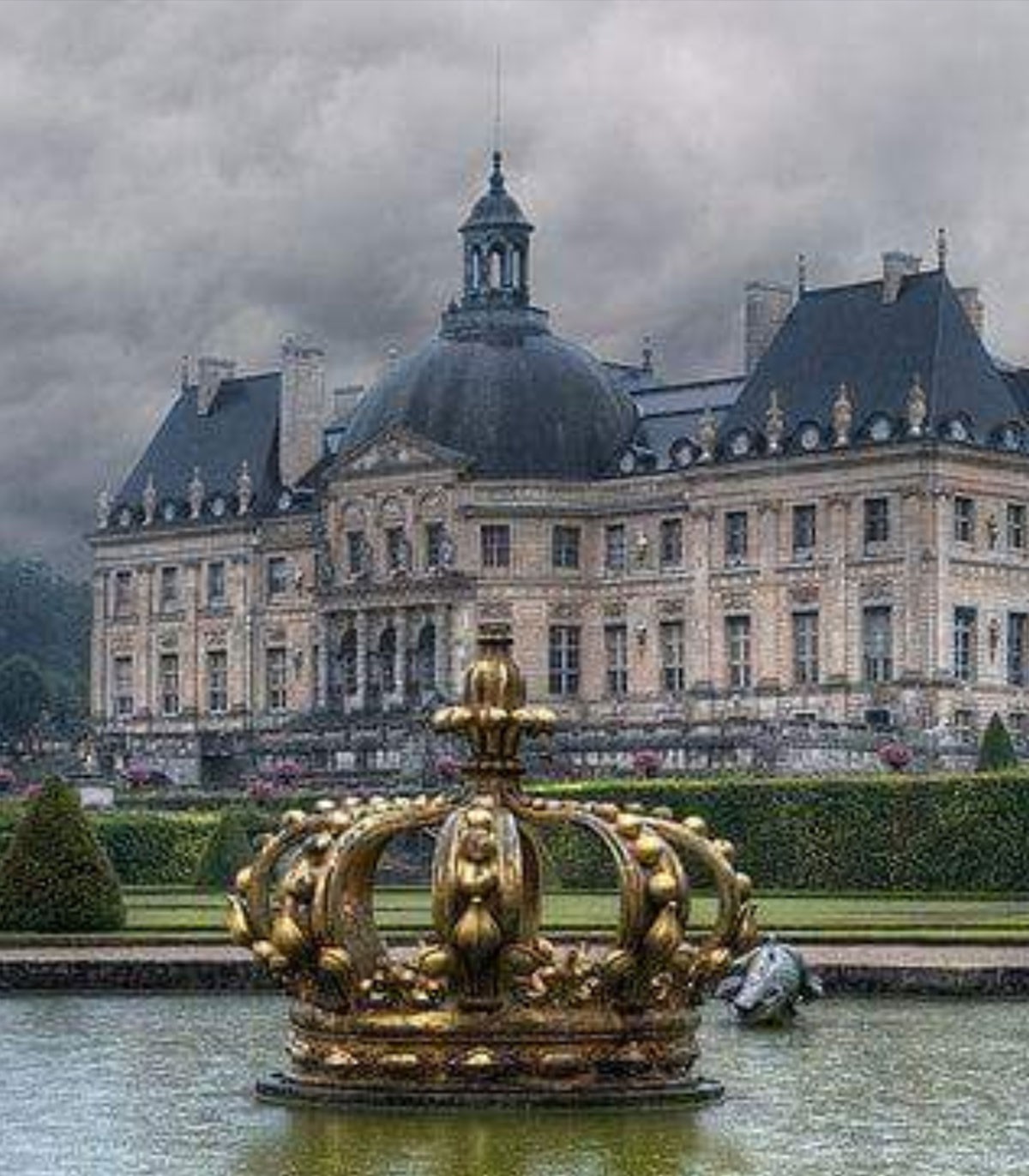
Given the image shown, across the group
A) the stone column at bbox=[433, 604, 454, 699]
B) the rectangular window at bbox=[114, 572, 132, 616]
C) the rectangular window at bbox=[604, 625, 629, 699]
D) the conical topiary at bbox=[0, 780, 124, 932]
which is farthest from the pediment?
the conical topiary at bbox=[0, 780, 124, 932]

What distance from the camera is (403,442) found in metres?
84.1

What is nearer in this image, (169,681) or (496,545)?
(496,545)

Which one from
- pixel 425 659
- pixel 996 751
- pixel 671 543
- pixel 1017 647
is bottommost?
pixel 996 751

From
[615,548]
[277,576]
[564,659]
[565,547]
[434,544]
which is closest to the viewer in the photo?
[564,659]

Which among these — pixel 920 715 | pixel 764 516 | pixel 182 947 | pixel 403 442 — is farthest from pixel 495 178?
pixel 182 947

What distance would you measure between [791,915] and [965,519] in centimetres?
3728

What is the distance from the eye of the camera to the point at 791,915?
39.3 m

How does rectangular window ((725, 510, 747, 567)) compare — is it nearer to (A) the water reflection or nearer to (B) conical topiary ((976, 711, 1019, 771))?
(B) conical topiary ((976, 711, 1019, 771))

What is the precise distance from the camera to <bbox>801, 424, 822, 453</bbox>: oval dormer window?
7700cm

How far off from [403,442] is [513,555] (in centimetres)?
401

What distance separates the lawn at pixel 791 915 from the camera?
33344 mm

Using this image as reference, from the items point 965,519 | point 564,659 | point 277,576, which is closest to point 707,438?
point 965,519

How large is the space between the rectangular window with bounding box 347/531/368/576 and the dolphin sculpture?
2403 inches

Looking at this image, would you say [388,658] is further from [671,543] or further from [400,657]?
[671,543]
